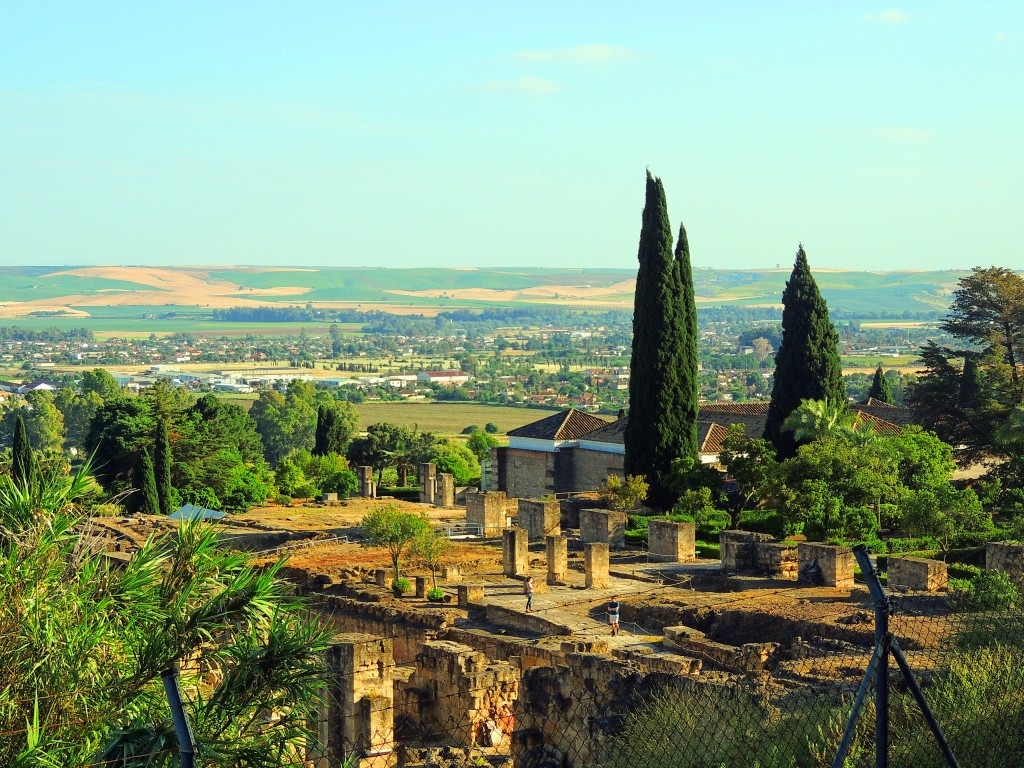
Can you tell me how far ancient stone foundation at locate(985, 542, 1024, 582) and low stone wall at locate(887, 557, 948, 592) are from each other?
2.73 feet

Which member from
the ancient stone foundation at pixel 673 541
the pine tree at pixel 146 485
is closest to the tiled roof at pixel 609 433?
the ancient stone foundation at pixel 673 541

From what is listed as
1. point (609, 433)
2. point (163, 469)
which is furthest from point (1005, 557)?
point (163, 469)

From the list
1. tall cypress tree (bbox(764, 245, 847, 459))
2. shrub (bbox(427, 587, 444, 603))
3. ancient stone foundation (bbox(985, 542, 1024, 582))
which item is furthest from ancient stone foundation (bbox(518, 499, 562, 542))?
ancient stone foundation (bbox(985, 542, 1024, 582))

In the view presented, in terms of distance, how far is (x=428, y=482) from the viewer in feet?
161

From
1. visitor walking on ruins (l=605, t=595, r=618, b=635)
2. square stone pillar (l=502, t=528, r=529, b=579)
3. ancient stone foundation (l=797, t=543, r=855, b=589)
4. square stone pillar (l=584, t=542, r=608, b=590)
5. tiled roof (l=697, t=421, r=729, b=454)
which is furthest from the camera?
tiled roof (l=697, t=421, r=729, b=454)

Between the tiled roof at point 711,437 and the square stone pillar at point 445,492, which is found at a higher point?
the tiled roof at point 711,437

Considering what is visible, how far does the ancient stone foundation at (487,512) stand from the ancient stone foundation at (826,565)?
13.4 metres

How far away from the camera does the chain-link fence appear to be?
10180 millimetres

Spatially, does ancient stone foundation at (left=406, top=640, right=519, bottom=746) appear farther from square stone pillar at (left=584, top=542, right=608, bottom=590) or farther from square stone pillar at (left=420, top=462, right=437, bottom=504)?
square stone pillar at (left=420, top=462, right=437, bottom=504)

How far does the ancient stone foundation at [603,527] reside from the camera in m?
33.8

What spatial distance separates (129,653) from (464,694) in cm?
697

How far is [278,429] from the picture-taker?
101125mm

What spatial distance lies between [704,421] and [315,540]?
56.5 ft

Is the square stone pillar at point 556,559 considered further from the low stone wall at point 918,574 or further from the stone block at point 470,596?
the low stone wall at point 918,574
